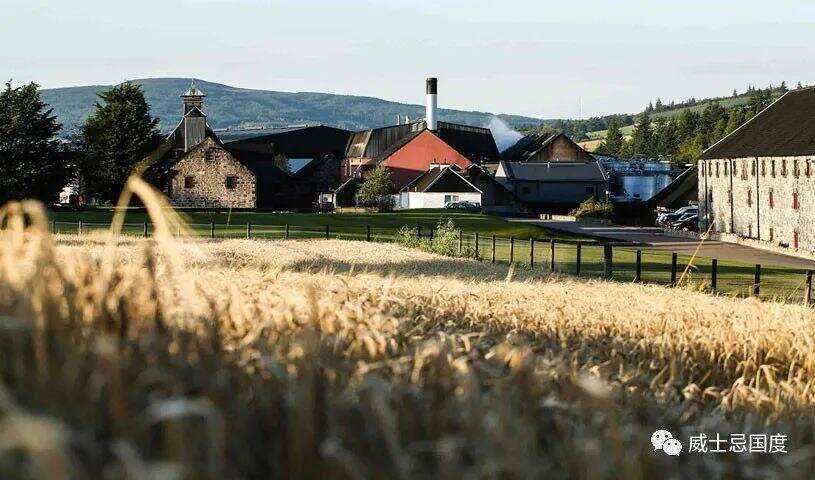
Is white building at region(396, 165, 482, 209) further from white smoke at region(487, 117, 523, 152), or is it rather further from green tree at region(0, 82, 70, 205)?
white smoke at region(487, 117, 523, 152)

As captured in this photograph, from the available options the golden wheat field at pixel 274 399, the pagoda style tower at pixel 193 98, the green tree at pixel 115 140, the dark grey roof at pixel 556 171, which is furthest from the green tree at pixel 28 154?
the golden wheat field at pixel 274 399

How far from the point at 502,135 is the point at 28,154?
Result: 105 metres

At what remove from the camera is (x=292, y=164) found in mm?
149250

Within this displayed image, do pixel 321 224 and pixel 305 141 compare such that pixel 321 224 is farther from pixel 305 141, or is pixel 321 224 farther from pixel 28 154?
pixel 305 141

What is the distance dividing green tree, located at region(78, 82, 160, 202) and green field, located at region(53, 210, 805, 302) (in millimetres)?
12068

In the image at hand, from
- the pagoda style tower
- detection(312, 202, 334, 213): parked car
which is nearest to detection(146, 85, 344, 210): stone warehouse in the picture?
the pagoda style tower

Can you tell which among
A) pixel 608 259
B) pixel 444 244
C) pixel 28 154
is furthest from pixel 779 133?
pixel 28 154

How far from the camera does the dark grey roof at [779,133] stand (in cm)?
6881

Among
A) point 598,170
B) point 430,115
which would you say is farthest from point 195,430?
point 430,115

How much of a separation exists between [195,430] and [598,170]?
122 m

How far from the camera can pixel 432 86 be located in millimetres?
131250

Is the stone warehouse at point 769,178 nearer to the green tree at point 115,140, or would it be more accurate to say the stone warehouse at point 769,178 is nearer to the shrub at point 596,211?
the shrub at point 596,211

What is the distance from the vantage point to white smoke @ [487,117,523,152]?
556 ft

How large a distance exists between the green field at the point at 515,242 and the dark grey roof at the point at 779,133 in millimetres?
14947
